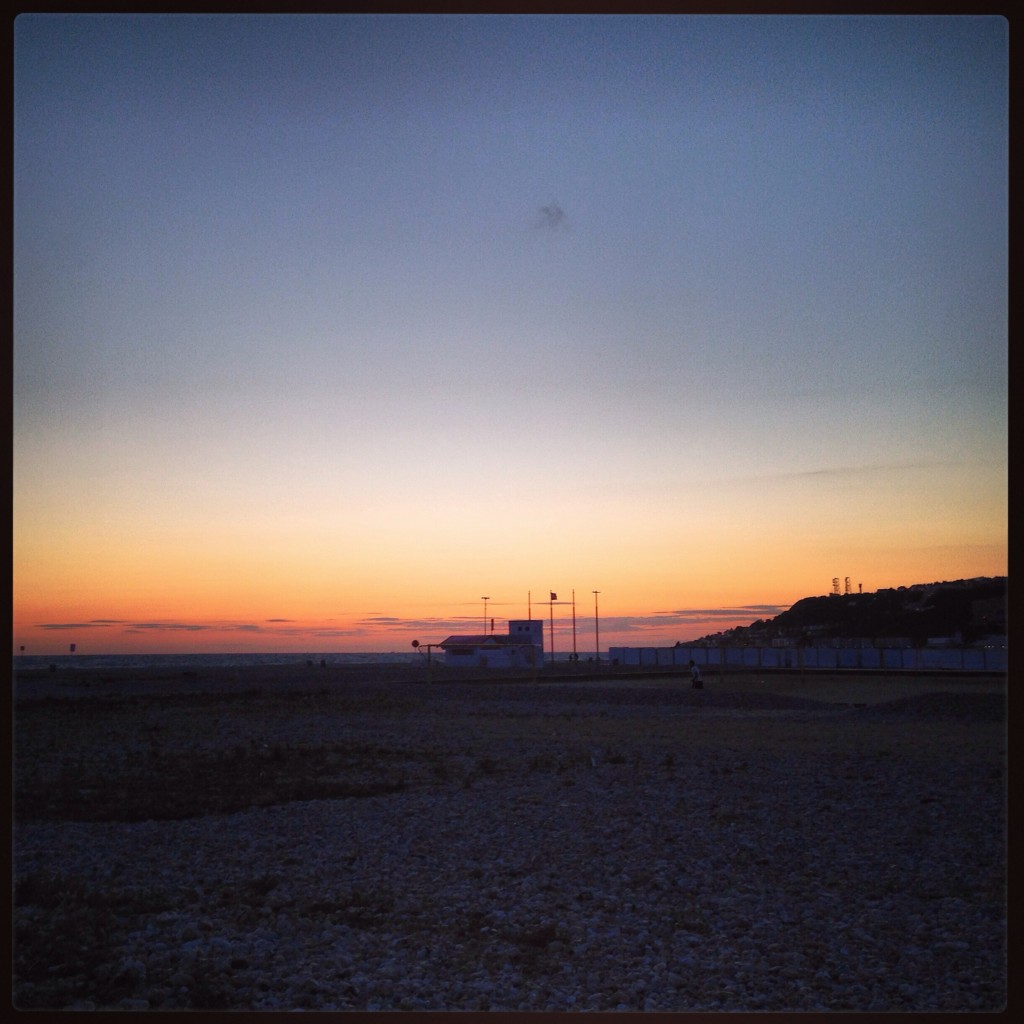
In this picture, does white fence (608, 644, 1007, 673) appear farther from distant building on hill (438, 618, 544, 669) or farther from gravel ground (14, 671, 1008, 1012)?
gravel ground (14, 671, 1008, 1012)

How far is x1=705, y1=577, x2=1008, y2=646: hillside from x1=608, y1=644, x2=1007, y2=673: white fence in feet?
46.6

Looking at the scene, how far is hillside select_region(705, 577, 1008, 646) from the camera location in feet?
287

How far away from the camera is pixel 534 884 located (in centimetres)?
933

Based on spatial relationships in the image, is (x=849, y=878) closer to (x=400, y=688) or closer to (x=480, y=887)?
(x=480, y=887)

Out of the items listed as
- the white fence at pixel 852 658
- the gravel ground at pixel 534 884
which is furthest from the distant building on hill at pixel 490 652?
the gravel ground at pixel 534 884

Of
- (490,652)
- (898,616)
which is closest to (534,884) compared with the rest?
(490,652)

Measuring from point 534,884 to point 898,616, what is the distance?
329 feet

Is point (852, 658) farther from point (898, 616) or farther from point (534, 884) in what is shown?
point (534, 884)

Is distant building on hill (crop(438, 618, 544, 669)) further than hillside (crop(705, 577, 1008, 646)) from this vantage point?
No

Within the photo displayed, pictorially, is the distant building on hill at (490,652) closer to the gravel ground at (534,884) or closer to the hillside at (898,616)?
the hillside at (898,616)

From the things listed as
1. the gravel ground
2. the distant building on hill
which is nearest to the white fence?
the distant building on hill

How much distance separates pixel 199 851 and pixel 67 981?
13.8 feet

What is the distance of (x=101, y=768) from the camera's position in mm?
17406

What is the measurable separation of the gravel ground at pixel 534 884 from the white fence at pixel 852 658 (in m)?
40.6
